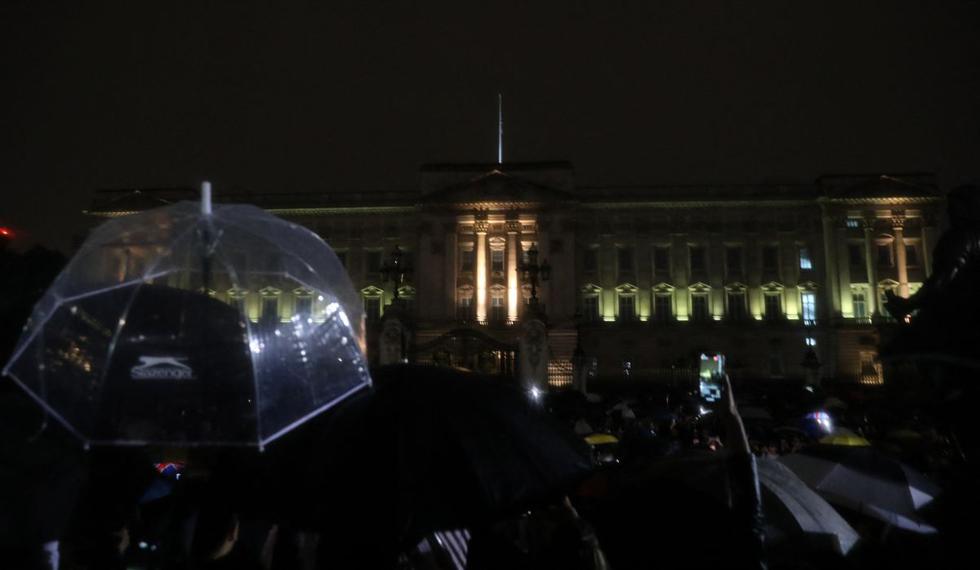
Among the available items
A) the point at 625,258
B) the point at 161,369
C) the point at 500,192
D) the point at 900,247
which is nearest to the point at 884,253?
the point at 900,247

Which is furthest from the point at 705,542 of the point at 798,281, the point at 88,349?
the point at 798,281

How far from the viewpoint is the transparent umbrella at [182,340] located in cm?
Result: 368

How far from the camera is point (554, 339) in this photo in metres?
49.8

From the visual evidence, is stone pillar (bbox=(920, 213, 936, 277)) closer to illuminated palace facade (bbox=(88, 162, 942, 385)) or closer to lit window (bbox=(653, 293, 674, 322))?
illuminated palace facade (bbox=(88, 162, 942, 385))

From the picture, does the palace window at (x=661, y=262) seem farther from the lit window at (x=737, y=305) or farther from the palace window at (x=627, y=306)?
the lit window at (x=737, y=305)

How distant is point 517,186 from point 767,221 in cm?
1737

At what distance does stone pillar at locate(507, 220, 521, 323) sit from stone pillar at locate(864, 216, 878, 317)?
76.3 ft

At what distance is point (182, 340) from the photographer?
3797 millimetres

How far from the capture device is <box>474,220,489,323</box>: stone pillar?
52812mm

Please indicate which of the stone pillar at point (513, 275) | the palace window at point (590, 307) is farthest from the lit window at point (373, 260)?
the palace window at point (590, 307)

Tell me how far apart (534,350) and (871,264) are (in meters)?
35.9

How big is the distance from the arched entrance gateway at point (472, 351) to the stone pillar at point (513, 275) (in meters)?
19.2

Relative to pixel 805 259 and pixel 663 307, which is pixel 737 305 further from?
pixel 805 259

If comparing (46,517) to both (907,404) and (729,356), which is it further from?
(729,356)
